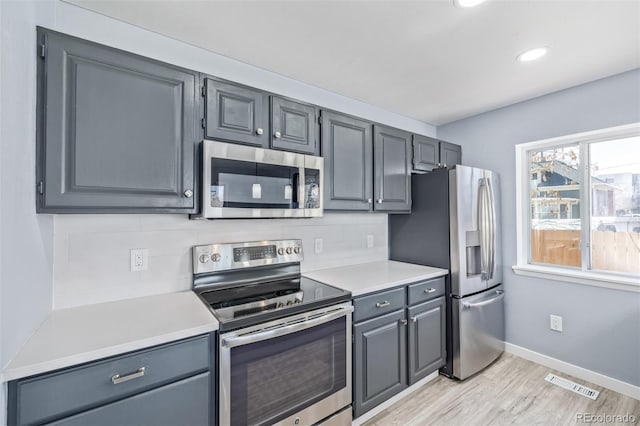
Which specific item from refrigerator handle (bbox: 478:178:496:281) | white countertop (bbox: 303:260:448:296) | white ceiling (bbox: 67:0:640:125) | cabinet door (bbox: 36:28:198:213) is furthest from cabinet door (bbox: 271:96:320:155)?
refrigerator handle (bbox: 478:178:496:281)

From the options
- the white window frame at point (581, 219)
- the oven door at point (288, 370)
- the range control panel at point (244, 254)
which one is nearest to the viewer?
the oven door at point (288, 370)

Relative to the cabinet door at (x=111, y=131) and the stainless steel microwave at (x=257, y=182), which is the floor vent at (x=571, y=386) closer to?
the stainless steel microwave at (x=257, y=182)

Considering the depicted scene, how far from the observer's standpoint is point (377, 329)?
1.92m

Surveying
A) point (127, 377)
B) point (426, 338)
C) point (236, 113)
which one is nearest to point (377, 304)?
point (426, 338)

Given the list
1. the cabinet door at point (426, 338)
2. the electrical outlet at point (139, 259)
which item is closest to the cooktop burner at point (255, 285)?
the electrical outlet at point (139, 259)

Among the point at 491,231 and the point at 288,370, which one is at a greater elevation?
the point at 491,231

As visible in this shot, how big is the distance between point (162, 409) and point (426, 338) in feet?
6.01

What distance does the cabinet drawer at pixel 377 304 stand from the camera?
183 cm

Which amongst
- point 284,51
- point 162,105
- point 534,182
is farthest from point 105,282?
point 534,182

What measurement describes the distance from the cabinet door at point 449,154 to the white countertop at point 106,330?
265 centimetres

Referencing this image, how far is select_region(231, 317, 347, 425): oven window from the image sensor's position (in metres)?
1.35

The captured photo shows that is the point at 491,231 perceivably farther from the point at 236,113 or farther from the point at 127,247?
the point at 127,247

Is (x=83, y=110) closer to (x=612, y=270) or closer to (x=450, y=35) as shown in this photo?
(x=450, y=35)

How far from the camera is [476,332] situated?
2451mm
